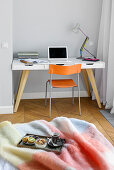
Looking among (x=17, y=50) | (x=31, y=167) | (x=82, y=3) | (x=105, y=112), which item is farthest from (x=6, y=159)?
(x=82, y=3)

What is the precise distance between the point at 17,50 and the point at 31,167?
8.47ft

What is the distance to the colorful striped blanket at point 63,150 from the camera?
1350mm

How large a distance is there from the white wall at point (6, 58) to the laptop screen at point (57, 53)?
66cm

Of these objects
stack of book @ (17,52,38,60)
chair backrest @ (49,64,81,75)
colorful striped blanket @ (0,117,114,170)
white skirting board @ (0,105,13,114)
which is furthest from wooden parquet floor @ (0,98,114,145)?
colorful striped blanket @ (0,117,114,170)

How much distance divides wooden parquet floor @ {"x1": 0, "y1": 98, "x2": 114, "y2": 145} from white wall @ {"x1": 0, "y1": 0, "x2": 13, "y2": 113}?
7.9 inches

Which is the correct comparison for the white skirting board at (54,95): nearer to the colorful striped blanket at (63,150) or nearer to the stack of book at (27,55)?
the stack of book at (27,55)

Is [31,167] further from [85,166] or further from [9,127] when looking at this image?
[9,127]

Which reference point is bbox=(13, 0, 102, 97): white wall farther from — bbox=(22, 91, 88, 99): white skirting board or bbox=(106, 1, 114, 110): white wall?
bbox=(106, 1, 114, 110): white wall

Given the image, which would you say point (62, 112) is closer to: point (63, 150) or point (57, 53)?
point (57, 53)

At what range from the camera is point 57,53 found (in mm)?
3559

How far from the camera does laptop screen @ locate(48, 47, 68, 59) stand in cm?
354

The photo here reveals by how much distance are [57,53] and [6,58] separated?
84 cm

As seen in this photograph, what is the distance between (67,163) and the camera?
135 centimetres

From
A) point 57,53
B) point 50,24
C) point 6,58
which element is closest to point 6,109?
point 6,58
